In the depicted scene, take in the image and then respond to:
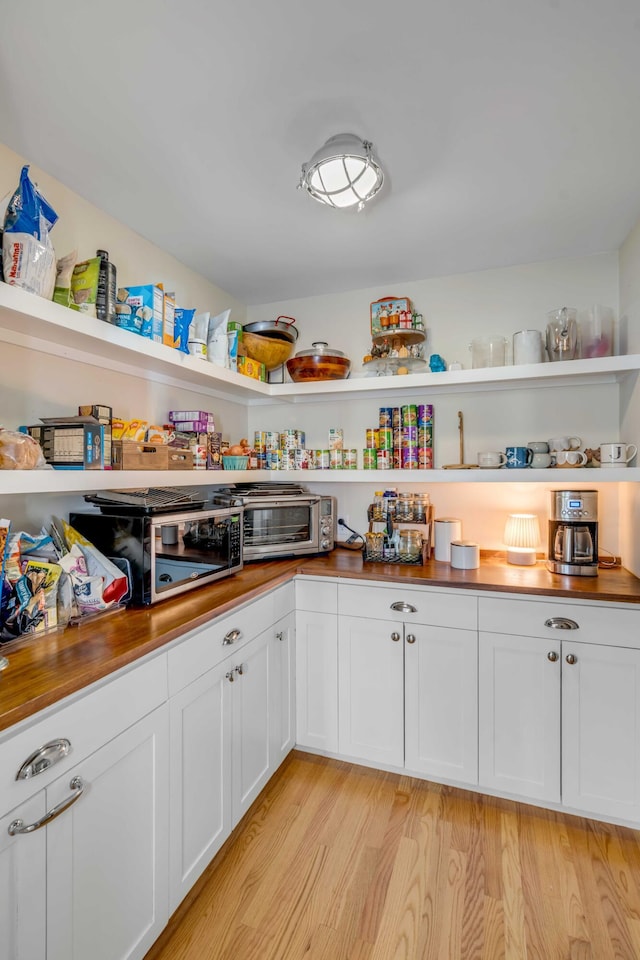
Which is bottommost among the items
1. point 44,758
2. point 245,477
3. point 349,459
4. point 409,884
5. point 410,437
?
point 409,884

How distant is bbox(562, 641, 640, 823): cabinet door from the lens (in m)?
1.67

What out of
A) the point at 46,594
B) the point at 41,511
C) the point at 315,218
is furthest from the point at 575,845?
the point at 315,218

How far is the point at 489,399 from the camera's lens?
7.74 ft

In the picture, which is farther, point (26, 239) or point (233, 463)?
point (233, 463)

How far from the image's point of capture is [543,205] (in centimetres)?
176

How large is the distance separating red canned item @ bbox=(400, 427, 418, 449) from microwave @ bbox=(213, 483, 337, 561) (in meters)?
0.49

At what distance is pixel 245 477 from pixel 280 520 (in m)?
0.29

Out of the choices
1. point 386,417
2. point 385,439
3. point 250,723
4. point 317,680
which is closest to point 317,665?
point 317,680

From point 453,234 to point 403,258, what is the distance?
0.91 ft

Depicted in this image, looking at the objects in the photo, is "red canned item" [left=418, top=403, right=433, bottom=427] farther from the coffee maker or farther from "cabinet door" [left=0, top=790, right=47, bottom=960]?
"cabinet door" [left=0, top=790, right=47, bottom=960]

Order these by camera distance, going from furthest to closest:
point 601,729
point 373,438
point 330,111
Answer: point 373,438 < point 601,729 < point 330,111

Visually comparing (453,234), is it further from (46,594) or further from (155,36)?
(46,594)

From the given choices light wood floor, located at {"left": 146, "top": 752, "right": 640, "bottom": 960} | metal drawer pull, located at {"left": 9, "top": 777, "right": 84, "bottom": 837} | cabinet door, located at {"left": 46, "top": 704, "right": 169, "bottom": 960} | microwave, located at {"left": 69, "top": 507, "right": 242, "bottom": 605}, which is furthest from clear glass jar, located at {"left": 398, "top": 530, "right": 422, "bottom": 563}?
metal drawer pull, located at {"left": 9, "top": 777, "right": 84, "bottom": 837}

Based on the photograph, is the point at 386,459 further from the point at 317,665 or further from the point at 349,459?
the point at 317,665
